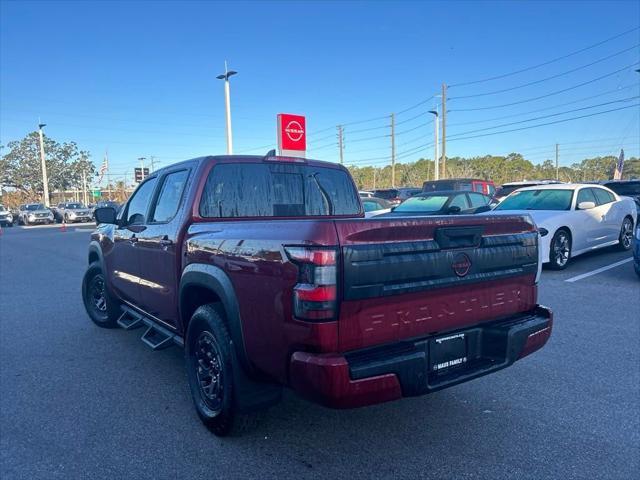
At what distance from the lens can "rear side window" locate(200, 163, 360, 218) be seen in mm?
3740

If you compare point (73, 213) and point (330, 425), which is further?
point (73, 213)

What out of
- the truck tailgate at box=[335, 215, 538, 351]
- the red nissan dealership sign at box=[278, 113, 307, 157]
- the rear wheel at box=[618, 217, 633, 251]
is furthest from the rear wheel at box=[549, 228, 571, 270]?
the truck tailgate at box=[335, 215, 538, 351]

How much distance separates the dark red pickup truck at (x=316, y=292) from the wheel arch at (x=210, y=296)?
1 cm

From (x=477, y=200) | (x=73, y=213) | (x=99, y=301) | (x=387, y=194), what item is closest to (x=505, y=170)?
(x=387, y=194)

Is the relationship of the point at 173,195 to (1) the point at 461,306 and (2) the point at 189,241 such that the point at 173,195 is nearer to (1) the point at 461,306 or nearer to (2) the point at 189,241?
(2) the point at 189,241

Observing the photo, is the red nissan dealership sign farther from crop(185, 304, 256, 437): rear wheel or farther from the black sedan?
crop(185, 304, 256, 437): rear wheel

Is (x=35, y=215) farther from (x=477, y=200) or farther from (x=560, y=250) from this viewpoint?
(x=560, y=250)

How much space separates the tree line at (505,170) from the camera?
76.3 metres

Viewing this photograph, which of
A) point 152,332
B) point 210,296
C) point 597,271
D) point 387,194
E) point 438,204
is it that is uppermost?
point 387,194

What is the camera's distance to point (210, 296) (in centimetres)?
333

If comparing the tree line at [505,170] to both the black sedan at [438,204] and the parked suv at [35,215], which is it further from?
the black sedan at [438,204]

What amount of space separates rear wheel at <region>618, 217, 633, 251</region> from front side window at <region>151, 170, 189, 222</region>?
1022cm

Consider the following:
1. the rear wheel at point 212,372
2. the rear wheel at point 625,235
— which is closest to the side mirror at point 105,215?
the rear wheel at point 212,372

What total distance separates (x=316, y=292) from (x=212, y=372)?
1406mm
